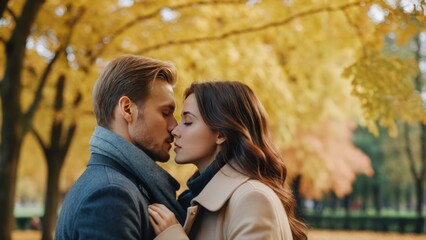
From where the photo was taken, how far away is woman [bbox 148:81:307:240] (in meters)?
2.79

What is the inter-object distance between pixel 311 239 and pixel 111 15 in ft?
39.7

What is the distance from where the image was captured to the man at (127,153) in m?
2.60

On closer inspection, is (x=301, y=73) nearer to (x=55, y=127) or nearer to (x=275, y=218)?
(x=55, y=127)

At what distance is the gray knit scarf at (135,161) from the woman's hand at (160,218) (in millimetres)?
103

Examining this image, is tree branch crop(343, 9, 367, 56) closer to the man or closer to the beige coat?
the man

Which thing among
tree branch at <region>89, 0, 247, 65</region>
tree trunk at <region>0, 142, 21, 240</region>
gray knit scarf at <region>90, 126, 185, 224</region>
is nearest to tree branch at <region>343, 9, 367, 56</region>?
tree branch at <region>89, 0, 247, 65</region>

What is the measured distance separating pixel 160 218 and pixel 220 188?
307 millimetres

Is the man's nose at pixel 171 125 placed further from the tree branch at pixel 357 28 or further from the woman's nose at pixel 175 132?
the tree branch at pixel 357 28

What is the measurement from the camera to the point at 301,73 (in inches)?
480

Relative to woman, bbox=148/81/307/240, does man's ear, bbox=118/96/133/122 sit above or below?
above

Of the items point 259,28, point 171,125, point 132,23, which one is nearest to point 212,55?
point 132,23

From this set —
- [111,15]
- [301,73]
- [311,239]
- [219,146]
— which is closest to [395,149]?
[311,239]

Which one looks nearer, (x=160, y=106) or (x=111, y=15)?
(x=160, y=106)

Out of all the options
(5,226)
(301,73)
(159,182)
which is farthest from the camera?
(301,73)
